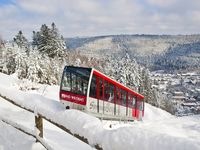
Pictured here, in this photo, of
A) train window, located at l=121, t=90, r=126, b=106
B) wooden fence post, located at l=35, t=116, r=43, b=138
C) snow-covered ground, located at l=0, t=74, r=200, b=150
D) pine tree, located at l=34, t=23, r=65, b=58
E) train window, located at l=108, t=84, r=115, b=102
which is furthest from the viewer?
pine tree, located at l=34, t=23, r=65, b=58

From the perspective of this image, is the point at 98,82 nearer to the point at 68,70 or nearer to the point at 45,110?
the point at 68,70

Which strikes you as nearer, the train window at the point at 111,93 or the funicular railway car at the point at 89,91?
the funicular railway car at the point at 89,91

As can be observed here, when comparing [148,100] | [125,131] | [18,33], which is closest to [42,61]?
[18,33]

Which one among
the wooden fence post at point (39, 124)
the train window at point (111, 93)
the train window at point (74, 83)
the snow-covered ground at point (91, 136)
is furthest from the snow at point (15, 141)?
the train window at point (111, 93)

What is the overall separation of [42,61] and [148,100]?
33.1m

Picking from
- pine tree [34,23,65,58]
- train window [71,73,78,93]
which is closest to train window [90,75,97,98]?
train window [71,73,78,93]

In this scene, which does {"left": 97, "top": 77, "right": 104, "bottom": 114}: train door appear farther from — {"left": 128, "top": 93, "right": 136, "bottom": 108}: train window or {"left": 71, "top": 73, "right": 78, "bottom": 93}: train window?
{"left": 128, "top": 93, "right": 136, "bottom": 108}: train window

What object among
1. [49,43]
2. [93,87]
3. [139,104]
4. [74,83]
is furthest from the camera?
[49,43]

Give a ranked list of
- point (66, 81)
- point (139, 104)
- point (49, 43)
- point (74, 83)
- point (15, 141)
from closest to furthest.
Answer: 1. point (15, 141)
2. point (74, 83)
3. point (66, 81)
4. point (139, 104)
5. point (49, 43)

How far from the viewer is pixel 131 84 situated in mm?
66625

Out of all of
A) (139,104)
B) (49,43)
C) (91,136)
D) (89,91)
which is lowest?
(139,104)

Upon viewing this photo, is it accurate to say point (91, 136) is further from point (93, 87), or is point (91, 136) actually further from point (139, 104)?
point (139, 104)

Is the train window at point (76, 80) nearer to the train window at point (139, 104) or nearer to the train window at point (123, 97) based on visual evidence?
the train window at point (123, 97)

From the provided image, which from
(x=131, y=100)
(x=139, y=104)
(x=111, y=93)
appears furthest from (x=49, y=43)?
(x=111, y=93)
